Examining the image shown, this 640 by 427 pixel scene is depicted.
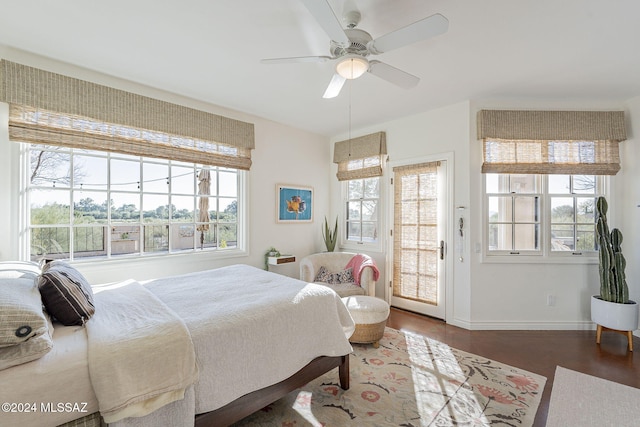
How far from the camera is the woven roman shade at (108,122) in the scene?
7.65 feet

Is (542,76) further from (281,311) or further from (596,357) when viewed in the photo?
(281,311)

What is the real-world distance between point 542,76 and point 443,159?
1209 millimetres

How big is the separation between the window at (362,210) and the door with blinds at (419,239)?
0.34 metres

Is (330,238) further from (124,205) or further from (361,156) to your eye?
(124,205)

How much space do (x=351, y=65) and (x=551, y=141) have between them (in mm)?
2841

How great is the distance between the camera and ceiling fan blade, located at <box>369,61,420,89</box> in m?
2.04

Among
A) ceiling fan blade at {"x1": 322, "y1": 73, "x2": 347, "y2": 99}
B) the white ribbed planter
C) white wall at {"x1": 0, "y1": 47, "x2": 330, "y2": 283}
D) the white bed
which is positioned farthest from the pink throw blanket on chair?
the white ribbed planter

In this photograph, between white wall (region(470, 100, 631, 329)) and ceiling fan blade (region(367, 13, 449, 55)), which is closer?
ceiling fan blade (region(367, 13, 449, 55))

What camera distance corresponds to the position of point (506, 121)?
3273 mm

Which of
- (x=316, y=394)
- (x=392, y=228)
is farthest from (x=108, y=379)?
(x=392, y=228)

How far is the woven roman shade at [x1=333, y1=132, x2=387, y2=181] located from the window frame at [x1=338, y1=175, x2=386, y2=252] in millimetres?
137

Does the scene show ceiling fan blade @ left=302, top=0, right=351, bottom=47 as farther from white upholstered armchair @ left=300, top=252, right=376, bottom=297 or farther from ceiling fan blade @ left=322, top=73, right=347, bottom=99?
white upholstered armchair @ left=300, top=252, right=376, bottom=297

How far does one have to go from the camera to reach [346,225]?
15.6ft

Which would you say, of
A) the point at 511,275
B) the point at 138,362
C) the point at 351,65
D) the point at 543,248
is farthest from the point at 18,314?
the point at 543,248
